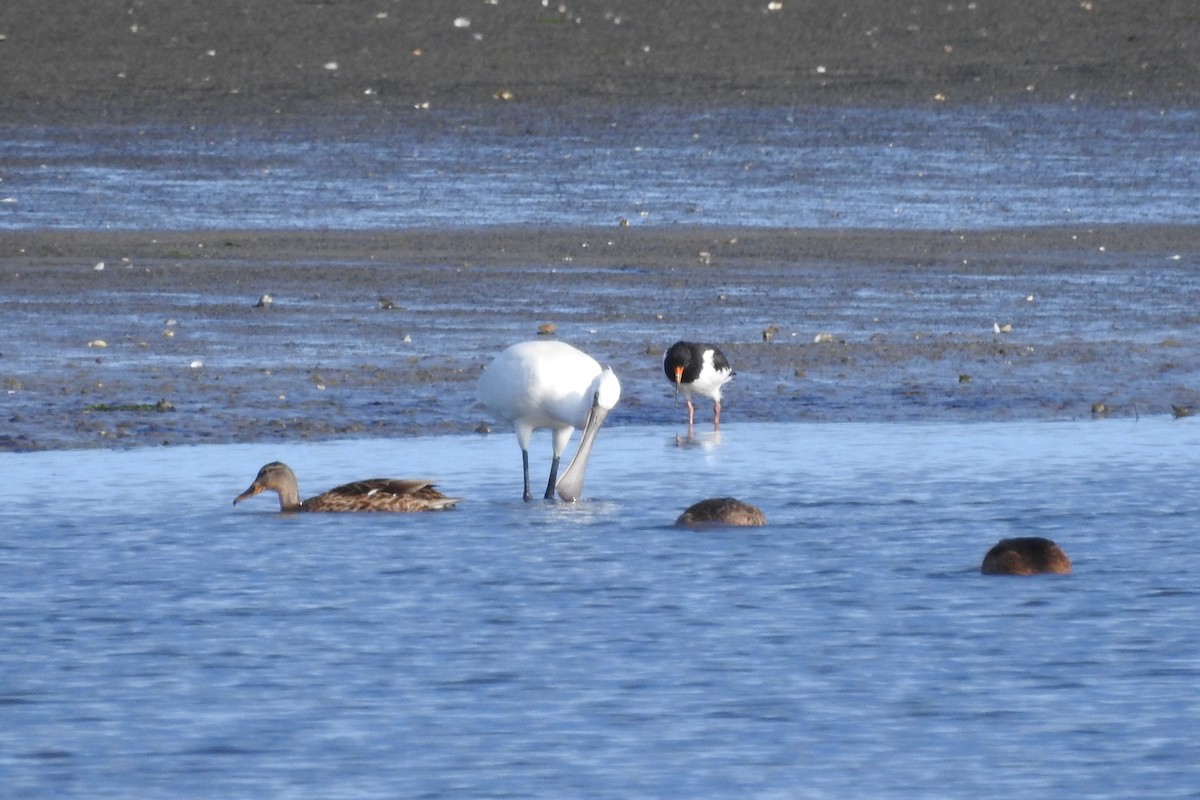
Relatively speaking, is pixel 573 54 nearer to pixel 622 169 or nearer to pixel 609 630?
pixel 622 169

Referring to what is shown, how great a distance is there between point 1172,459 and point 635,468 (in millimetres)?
2378

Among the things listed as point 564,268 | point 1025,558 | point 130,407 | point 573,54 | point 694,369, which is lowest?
point 1025,558

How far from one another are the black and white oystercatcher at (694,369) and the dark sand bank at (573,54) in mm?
→ 13573

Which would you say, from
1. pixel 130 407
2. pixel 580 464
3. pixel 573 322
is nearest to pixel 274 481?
pixel 580 464

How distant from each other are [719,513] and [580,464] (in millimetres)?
1231

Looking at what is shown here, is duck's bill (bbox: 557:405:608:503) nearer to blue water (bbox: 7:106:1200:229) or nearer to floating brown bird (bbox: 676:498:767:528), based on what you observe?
floating brown bird (bbox: 676:498:767:528)

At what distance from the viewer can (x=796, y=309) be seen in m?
15.5

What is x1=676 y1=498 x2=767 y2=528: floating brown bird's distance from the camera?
936cm

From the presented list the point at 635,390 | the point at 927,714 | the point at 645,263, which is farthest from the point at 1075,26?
the point at 927,714

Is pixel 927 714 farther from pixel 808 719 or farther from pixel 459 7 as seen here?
pixel 459 7

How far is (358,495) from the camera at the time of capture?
382 inches

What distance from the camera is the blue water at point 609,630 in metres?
6.30

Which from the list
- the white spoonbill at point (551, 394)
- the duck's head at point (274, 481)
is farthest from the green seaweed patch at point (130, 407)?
the duck's head at point (274, 481)

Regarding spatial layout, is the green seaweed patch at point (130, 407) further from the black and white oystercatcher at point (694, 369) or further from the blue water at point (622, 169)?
the blue water at point (622, 169)
